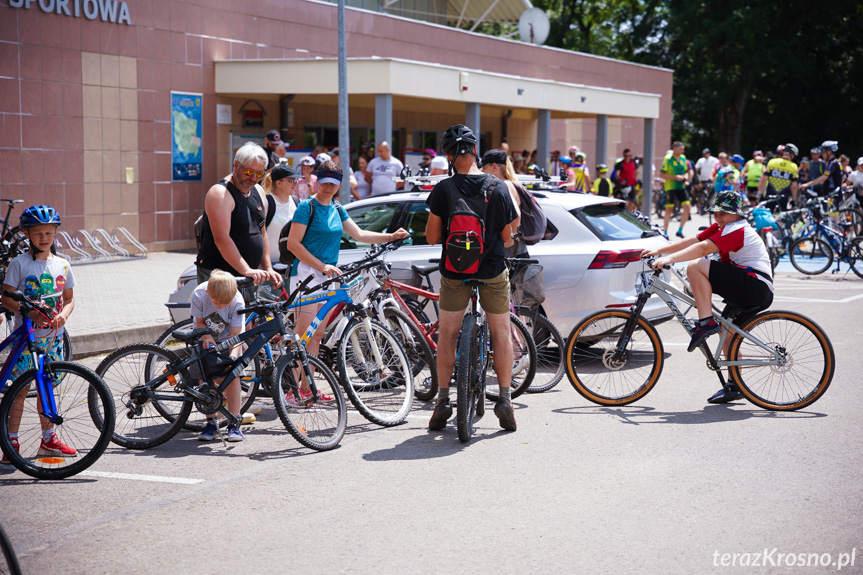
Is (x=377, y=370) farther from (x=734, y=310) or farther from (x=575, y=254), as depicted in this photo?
(x=734, y=310)

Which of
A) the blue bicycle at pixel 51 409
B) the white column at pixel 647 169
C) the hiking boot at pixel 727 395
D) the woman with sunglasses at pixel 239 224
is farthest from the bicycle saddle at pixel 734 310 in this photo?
the white column at pixel 647 169

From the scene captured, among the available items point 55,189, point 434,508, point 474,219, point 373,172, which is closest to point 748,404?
point 474,219

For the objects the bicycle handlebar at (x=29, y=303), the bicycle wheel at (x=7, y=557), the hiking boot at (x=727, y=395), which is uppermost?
the bicycle handlebar at (x=29, y=303)

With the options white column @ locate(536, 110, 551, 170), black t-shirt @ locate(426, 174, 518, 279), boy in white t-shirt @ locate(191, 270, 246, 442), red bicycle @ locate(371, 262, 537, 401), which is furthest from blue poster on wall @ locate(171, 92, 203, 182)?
black t-shirt @ locate(426, 174, 518, 279)

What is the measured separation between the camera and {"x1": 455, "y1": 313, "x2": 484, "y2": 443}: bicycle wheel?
630 cm

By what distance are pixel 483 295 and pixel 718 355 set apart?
1966 mm

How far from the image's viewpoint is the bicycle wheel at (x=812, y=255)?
51.9 ft

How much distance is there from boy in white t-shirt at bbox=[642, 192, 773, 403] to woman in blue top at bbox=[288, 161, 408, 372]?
7.23 ft

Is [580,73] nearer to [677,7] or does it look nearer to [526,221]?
[677,7]

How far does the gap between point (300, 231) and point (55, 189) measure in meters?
10.6

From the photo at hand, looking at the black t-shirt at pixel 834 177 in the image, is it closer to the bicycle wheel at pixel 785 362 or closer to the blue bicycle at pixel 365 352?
the bicycle wheel at pixel 785 362

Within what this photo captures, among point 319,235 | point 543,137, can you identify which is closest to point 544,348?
point 319,235

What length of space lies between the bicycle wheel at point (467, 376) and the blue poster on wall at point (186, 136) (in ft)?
44.1

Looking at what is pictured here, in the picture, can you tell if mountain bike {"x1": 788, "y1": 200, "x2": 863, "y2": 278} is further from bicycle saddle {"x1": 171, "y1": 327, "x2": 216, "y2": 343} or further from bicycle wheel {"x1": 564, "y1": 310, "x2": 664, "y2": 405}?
bicycle saddle {"x1": 171, "y1": 327, "x2": 216, "y2": 343}
